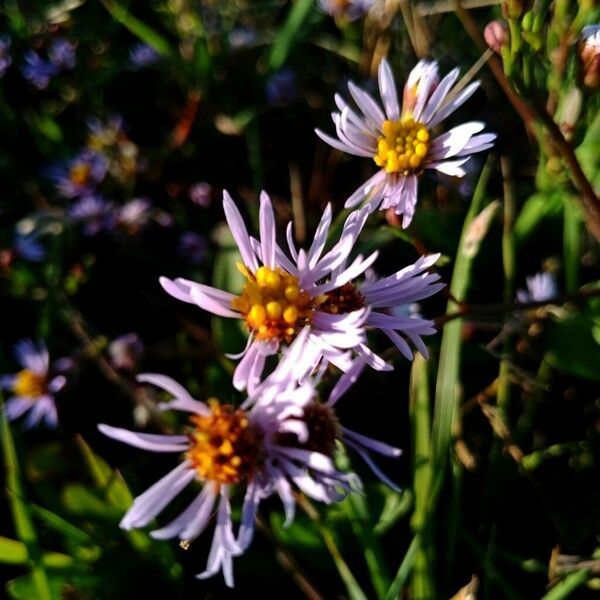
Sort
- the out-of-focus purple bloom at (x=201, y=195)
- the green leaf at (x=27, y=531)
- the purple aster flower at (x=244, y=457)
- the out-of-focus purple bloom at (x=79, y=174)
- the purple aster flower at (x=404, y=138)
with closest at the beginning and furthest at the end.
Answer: the purple aster flower at (x=244, y=457) → the purple aster flower at (x=404, y=138) → the green leaf at (x=27, y=531) → the out-of-focus purple bloom at (x=201, y=195) → the out-of-focus purple bloom at (x=79, y=174)

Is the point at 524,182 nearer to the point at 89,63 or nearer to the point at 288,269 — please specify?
the point at 288,269

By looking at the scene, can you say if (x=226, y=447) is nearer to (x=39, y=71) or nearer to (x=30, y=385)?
(x=30, y=385)

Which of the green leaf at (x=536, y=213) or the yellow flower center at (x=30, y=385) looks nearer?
the green leaf at (x=536, y=213)

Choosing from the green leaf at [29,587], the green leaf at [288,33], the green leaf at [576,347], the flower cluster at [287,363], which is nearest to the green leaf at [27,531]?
the green leaf at [29,587]

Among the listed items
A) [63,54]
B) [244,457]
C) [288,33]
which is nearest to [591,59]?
[244,457]

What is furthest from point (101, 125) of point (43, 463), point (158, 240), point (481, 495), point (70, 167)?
point (481, 495)

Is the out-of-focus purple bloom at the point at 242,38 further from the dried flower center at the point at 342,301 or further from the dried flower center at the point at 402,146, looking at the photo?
the dried flower center at the point at 342,301
